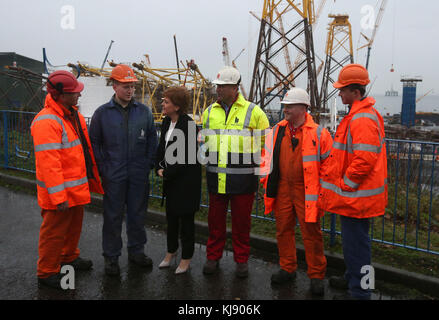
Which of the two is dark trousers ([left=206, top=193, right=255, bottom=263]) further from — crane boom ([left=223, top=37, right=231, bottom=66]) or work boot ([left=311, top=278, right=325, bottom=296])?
crane boom ([left=223, top=37, right=231, bottom=66])

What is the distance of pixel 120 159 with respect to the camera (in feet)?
12.5

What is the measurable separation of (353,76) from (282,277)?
2.11 meters

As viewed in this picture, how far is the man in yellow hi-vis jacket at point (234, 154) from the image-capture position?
368cm

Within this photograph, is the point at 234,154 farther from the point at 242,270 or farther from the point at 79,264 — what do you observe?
the point at 79,264

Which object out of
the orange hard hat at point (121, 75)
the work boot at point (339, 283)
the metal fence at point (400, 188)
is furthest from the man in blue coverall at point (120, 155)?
the work boot at point (339, 283)

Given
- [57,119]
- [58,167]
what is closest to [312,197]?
[58,167]

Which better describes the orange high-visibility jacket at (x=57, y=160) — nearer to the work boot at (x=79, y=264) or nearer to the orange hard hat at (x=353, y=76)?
the work boot at (x=79, y=264)

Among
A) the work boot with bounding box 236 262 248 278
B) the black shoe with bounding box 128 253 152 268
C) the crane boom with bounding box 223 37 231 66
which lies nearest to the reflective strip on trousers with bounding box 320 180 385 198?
the work boot with bounding box 236 262 248 278

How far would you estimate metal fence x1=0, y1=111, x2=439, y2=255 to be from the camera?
424cm

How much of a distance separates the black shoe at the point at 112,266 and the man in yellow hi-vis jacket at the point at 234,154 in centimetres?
96

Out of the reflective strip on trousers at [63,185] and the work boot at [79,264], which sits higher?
the reflective strip on trousers at [63,185]

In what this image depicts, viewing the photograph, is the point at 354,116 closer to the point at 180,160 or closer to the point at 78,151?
the point at 180,160
